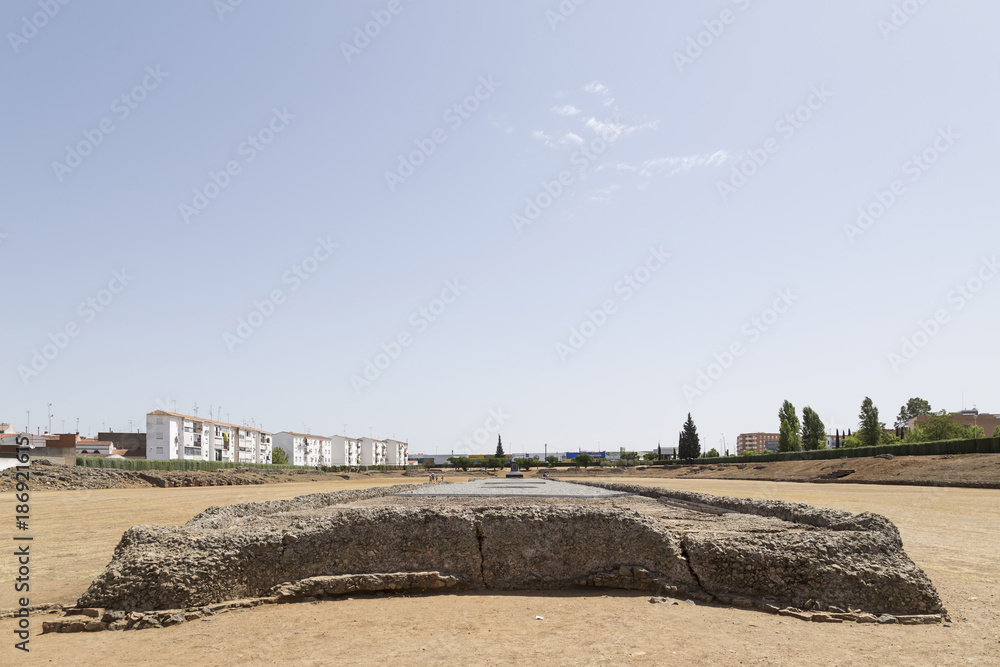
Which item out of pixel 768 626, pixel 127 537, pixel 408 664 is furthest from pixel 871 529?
pixel 127 537

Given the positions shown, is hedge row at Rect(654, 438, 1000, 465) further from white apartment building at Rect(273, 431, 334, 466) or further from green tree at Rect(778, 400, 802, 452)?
white apartment building at Rect(273, 431, 334, 466)

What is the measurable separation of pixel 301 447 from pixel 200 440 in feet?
96.2

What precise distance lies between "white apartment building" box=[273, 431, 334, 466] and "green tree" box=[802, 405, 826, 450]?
8459 cm

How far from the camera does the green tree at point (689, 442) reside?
8662 centimetres

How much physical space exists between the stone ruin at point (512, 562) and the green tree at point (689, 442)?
277ft

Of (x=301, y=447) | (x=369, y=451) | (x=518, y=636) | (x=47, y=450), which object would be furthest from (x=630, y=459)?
(x=518, y=636)

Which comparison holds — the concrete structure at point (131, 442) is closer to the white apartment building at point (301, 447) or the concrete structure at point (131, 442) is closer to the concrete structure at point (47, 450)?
the concrete structure at point (47, 450)

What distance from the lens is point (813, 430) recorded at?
8319 cm

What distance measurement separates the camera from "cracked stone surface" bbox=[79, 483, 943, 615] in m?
5.37

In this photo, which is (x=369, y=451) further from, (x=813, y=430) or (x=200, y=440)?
(x=813, y=430)

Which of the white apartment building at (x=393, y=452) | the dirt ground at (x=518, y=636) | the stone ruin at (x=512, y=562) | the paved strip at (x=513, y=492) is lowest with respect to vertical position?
the white apartment building at (x=393, y=452)

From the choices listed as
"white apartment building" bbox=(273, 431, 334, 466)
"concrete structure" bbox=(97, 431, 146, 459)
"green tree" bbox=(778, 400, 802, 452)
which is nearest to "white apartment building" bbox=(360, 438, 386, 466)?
"white apartment building" bbox=(273, 431, 334, 466)

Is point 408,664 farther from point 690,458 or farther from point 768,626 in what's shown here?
point 690,458

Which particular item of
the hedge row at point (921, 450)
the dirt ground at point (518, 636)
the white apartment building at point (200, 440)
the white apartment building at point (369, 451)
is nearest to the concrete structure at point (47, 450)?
the white apartment building at point (200, 440)
